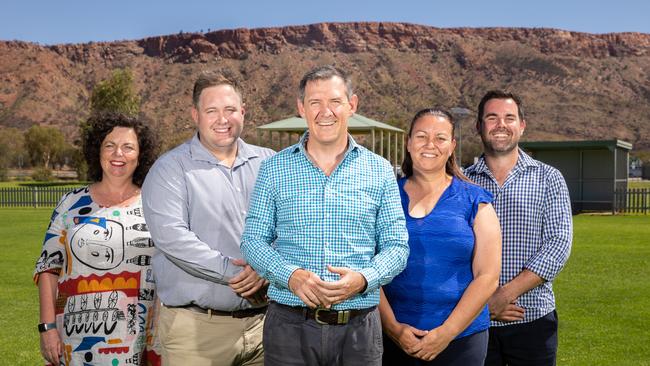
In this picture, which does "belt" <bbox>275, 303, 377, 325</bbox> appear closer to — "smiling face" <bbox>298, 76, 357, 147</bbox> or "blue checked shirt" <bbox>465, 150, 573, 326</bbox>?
"smiling face" <bbox>298, 76, 357, 147</bbox>

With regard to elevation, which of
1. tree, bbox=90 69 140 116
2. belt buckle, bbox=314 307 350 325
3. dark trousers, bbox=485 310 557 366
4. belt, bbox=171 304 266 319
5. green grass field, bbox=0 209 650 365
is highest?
tree, bbox=90 69 140 116

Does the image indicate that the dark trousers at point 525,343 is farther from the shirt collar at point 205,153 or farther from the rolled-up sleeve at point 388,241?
the shirt collar at point 205,153

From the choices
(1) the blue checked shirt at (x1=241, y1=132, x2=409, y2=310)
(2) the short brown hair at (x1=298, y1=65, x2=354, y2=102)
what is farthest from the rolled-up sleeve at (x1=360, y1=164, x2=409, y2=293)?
(2) the short brown hair at (x1=298, y1=65, x2=354, y2=102)

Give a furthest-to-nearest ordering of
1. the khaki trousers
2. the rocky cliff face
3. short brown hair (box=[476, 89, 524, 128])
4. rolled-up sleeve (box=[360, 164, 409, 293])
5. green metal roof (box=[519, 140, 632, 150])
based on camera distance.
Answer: the rocky cliff face, green metal roof (box=[519, 140, 632, 150]), short brown hair (box=[476, 89, 524, 128]), the khaki trousers, rolled-up sleeve (box=[360, 164, 409, 293])

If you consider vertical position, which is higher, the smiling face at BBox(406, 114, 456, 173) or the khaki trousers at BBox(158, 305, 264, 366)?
the smiling face at BBox(406, 114, 456, 173)

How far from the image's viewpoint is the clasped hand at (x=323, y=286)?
2.73m

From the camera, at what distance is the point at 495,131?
396 cm

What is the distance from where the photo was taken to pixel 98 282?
3814 mm

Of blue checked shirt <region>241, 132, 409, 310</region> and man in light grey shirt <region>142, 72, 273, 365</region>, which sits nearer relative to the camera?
blue checked shirt <region>241, 132, 409, 310</region>

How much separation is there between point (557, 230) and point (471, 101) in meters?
101

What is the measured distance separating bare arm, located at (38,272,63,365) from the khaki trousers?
0.77 meters

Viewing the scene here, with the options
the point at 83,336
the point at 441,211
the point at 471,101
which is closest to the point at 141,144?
the point at 83,336

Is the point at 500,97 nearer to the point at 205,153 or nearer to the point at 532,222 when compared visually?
the point at 532,222

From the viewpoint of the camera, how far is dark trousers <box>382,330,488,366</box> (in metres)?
3.23
